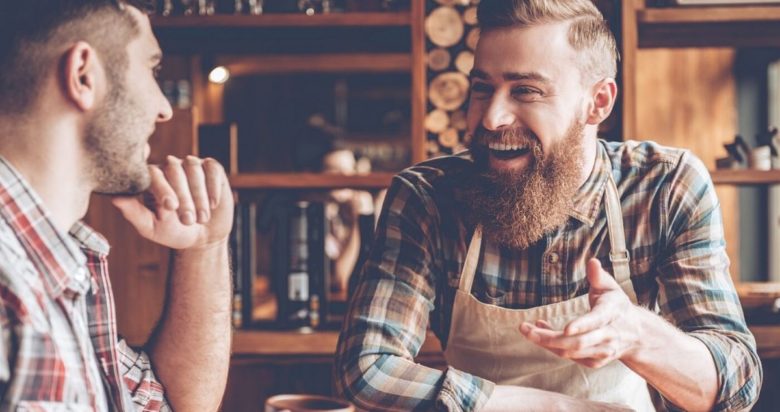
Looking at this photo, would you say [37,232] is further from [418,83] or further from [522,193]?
[418,83]

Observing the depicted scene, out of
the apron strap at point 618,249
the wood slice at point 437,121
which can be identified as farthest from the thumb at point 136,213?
the wood slice at point 437,121

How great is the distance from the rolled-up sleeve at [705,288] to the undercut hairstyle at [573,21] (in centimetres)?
26

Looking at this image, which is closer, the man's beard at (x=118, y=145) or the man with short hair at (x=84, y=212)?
the man with short hair at (x=84, y=212)

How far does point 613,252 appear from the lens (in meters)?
1.63

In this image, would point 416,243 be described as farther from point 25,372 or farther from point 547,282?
point 25,372

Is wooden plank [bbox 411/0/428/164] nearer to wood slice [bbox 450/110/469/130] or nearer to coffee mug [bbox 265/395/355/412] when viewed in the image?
wood slice [bbox 450/110/469/130]

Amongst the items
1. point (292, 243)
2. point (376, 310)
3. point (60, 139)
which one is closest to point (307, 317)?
point (292, 243)

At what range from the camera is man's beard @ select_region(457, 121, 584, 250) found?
5.26 ft

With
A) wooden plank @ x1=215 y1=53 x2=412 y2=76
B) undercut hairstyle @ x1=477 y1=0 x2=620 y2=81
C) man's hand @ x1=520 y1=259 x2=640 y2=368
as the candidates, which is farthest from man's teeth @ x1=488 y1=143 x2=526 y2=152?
wooden plank @ x1=215 y1=53 x2=412 y2=76

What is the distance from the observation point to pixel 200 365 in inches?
55.3

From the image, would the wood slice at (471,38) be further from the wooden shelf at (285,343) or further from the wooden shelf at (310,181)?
the wooden shelf at (285,343)

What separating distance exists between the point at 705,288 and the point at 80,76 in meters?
1.10

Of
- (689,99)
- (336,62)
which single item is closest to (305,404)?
(336,62)

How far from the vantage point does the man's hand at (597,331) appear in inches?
46.8
